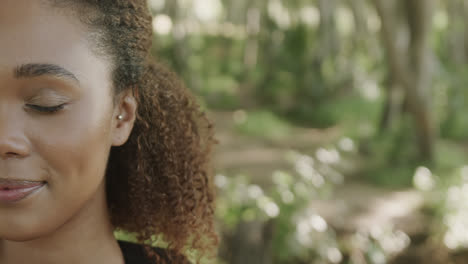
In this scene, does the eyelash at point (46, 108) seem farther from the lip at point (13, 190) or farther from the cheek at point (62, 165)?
the lip at point (13, 190)

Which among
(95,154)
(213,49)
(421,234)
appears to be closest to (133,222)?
(95,154)

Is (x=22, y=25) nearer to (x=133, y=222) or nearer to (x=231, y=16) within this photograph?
(x=133, y=222)

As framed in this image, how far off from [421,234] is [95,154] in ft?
16.1

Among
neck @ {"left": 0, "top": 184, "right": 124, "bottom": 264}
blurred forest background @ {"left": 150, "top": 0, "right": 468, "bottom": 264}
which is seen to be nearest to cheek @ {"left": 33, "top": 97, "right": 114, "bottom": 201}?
neck @ {"left": 0, "top": 184, "right": 124, "bottom": 264}

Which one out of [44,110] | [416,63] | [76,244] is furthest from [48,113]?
[416,63]

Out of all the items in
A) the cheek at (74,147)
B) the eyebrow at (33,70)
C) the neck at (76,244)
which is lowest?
the neck at (76,244)

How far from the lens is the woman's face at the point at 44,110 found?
3.69 feet

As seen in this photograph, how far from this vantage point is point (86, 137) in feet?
3.95

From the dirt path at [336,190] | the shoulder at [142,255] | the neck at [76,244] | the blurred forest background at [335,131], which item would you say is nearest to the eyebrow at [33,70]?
the neck at [76,244]

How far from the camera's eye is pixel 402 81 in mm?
6754

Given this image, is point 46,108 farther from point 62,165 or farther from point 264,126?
point 264,126

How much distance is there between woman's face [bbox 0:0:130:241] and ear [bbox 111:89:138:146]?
10cm

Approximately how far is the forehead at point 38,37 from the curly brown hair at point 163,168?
22 centimetres

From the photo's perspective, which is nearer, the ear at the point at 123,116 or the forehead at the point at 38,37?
the forehead at the point at 38,37
